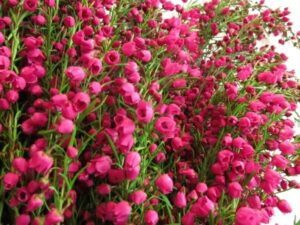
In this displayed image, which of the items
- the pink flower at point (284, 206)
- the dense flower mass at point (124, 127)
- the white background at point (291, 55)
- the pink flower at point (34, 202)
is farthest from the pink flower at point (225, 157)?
the white background at point (291, 55)

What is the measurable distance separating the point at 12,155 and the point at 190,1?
0.58m

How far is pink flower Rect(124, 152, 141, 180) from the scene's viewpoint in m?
0.42

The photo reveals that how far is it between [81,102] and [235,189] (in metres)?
0.20

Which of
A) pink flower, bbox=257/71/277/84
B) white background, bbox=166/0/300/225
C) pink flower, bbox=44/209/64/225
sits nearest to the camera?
pink flower, bbox=44/209/64/225

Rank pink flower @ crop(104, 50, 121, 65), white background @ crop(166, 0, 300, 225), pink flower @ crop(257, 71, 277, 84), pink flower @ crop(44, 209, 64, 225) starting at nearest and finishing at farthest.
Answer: pink flower @ crop(44, 209, 64, 225) → pink flower @ crop(104, 50, 121, 65) → pink flower @ crop(257, 71, 277, 84) → white background @ crop(166, 0, 300, 225)

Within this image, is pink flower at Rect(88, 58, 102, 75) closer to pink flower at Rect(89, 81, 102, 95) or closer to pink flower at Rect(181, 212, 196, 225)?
pink flower at Rect(89, 81, 102, 95)

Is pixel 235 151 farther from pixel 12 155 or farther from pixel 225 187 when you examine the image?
pixel 12 155

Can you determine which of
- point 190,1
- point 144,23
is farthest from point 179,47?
point 190,1

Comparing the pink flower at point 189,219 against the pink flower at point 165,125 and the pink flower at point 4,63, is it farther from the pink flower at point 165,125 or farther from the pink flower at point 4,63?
the pink flower at point 4,63

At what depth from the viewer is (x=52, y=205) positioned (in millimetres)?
413

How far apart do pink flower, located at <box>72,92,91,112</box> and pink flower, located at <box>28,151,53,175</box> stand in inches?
2.2

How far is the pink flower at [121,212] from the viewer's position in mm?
408

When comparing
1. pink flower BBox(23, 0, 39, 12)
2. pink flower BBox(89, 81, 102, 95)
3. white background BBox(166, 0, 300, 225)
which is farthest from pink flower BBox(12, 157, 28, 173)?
white background BBox(166, 0, 300, 225)

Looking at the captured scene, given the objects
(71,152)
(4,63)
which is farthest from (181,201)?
(4,63)
